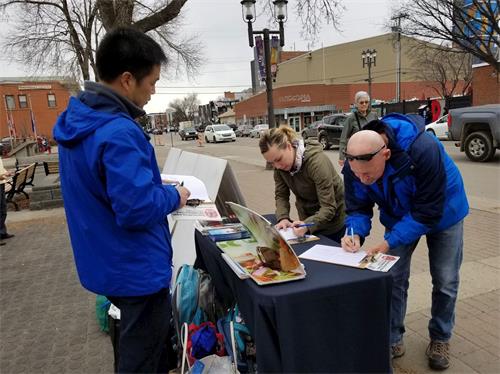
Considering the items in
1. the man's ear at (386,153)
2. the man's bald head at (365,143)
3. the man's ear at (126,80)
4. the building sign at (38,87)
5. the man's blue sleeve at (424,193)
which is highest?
the building sign at (38,87)

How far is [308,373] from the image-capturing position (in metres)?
1.90

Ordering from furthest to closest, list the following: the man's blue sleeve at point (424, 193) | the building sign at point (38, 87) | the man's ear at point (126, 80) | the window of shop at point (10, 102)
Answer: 1. the building sign at point (38, 87)
2. the window of shop at point (10, 102)
3. the man's blue sleeve at point (424, 193)
4. the man's ear at point (126, 80)

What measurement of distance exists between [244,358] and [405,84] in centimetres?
5887

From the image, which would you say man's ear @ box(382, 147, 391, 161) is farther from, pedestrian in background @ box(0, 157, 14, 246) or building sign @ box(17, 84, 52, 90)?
building sign @ box(17, 84, 52, 90)

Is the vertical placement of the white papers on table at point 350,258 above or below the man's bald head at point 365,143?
below

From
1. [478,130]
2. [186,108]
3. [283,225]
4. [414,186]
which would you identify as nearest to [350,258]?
[414,186]

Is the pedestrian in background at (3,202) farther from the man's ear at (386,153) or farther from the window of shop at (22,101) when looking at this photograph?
the window of shop at (22,101)

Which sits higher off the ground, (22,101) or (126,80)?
(22,101)

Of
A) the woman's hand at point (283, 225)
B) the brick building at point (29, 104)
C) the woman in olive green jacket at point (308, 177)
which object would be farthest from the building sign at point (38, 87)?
the woman's hand at point (283, 225)

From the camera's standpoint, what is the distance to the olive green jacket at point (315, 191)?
2.89 meters

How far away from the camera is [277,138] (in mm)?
2832

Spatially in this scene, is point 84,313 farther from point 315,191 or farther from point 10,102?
point 10,102

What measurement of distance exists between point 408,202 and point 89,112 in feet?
5.84

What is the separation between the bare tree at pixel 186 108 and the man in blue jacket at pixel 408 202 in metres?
103
